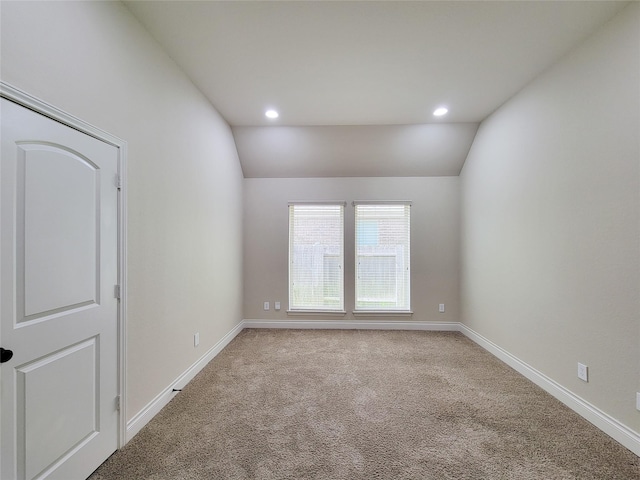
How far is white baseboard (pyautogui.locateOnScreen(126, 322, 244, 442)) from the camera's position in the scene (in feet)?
6.25

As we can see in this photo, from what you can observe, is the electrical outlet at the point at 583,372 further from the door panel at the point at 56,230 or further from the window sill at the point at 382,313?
the door panel at the point at 56,230

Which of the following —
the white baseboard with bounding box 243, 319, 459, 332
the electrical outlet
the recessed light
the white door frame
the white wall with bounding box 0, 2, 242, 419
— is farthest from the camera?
the white baseboard with bounding box 243, 319, 459, 332

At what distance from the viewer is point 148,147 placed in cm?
207

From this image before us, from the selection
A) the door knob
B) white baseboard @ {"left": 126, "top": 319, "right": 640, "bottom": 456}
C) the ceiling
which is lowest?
white baseboard @ {"left": 126, "top": 319, "right": 640, "bottom": 456}

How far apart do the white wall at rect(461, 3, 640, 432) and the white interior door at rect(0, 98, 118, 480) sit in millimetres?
3332

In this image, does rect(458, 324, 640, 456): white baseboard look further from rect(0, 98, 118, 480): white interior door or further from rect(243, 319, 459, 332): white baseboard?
rect(0, 98, 118, 480): white interior door

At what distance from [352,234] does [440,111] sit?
2.04 meters

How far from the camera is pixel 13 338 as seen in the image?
1.21 m

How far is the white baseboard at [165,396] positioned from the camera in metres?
1.90

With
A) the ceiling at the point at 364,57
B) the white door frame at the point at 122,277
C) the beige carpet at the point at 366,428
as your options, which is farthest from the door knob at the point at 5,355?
the ceiling at the point at 364,57

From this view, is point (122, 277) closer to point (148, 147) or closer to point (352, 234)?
Result: point (148, 147)

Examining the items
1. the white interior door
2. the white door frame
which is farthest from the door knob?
the white door frame

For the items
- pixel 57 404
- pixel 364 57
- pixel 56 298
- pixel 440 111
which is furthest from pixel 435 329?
pixel 56 298

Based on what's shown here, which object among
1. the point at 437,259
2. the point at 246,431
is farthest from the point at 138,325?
the point at 437,259
